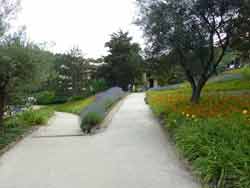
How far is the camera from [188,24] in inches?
355

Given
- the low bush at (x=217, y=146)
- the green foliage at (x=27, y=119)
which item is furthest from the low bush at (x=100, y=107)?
the low bush at (x=217, y=146)

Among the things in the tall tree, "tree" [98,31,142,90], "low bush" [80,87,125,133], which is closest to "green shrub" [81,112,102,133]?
"low bush" [80,87,125,133]

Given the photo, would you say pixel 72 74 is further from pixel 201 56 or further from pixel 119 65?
pixel 201 56

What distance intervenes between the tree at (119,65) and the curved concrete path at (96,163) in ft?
91.1

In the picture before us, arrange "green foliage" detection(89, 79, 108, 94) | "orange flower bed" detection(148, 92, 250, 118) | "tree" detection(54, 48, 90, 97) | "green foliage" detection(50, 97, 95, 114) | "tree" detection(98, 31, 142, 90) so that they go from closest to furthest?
"orange flower bed" detection(148, 92, 250, 118) → "green foliage" detection(50, 97, 95, 114) → "tree" detection(54, 48, 90, 97) → "green foliage" detection(89, 79, 108, 94) → "tree" detection(98, 31, 142, 90)

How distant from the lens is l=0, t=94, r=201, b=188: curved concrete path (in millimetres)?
4074

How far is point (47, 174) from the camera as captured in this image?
449cm

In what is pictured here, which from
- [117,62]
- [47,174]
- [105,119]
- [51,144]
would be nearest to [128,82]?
[117,62]

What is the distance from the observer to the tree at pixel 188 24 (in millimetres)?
8711

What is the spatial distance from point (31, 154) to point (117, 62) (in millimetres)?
29823

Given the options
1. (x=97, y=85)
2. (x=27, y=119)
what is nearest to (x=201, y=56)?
(x=27, y=119)

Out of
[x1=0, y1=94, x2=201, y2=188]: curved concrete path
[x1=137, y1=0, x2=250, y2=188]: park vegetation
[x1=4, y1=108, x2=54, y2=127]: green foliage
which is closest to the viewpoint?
[x1=0, y1=94, x2=201, y2=188]: curved concrete path

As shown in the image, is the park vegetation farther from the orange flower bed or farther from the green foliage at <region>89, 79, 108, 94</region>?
the green foliage at <region>89, 79, 108, 94</region>

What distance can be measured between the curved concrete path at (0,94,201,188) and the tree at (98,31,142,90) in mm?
27776
